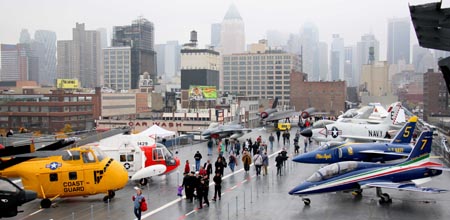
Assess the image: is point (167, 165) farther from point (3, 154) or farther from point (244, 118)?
point (244, 118)

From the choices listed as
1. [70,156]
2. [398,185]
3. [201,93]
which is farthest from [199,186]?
[201,93]

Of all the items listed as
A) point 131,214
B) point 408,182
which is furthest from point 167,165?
point 408,182

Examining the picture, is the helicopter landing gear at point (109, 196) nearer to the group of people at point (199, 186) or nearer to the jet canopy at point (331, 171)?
the group of people at point (199, 186)

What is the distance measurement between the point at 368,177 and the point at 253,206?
546 cm

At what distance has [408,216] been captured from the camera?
19.6 metres

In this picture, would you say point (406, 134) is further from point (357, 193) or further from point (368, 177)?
point (368, 177)

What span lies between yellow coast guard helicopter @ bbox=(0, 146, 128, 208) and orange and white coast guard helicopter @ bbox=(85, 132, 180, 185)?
3.23 m

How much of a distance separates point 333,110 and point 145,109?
63.5 meters

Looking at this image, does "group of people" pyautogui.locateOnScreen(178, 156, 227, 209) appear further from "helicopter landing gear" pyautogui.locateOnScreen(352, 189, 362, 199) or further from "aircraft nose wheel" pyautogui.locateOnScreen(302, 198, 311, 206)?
"helicopter landing gear" pyautogui.locateOnScreen(352, 189, 362, 199)

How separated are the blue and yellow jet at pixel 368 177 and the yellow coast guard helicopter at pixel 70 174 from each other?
325 inches

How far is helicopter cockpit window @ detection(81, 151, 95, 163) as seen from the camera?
21.4 meters

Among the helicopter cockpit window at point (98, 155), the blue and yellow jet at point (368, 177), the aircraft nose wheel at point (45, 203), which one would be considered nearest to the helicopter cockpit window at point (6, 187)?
the aircraft nose wheel at point (45, 203)

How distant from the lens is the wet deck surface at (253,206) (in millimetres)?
19781

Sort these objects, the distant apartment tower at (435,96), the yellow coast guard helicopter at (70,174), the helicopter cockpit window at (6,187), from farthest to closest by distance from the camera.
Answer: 1. the distant apartment tower at (435,96)
2. the yellow coast guard helicopter at (70,174)
3. the helicopter cockpit window at (6,187)
